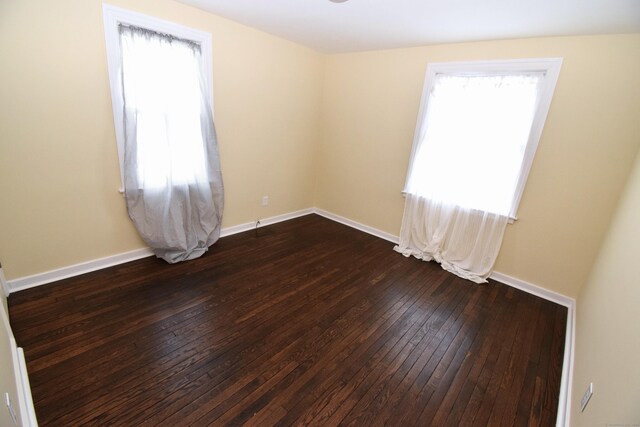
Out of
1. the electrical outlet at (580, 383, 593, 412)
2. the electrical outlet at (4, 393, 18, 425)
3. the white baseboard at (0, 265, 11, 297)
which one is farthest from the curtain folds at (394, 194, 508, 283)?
the white baseboard at (0, 265, 11, 297)

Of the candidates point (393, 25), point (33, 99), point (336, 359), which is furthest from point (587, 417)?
point (33, 99)

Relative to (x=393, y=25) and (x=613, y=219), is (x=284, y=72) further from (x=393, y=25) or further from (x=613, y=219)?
(x=613, y=219)

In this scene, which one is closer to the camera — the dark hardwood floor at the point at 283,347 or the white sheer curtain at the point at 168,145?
the dark hardwood floor at the point at 283,347

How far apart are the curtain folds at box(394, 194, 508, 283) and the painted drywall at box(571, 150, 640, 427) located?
767 mm

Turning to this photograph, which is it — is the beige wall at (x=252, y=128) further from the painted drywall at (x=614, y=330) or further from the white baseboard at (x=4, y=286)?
the painted drywall at (x=614, y=330)

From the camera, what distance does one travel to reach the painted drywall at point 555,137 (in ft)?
6.89

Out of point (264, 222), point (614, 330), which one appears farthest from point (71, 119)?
point (614, 330)

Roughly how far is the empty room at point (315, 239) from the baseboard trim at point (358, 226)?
0.75 ft

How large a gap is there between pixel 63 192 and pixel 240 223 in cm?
170

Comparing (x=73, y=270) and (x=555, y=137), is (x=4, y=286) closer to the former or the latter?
(x=73, y=270)

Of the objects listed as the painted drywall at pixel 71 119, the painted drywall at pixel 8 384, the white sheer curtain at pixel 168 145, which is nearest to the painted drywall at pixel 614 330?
the painted drywall at pixel 8 384

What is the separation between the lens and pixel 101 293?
2.17 m

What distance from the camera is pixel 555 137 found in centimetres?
235

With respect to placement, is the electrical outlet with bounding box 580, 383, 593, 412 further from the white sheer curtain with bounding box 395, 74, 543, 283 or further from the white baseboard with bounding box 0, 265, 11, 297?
the white baseboard with bounding box 0, 265, 11, 297
